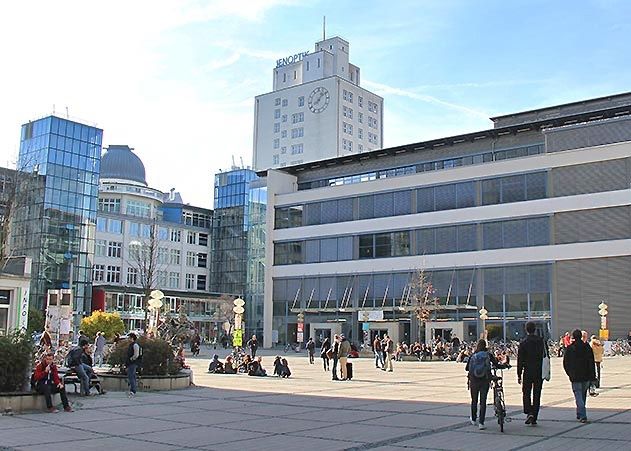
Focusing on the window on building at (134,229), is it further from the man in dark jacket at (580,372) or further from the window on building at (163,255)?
the man in dark jacket at (580,372)

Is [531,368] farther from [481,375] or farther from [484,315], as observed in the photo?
[484,315]

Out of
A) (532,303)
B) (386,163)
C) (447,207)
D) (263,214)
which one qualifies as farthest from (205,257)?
(532,303)

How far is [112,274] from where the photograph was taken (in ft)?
309

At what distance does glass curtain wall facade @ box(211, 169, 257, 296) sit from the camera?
102m

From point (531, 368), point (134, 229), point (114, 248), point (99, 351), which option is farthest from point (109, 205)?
point (531, 368)

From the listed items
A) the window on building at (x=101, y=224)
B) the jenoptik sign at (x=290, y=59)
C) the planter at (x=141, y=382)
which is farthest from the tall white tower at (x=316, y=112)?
the planter at (x=141, y=382)

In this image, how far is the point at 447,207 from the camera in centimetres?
6278

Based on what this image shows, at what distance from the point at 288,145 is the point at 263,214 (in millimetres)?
40792

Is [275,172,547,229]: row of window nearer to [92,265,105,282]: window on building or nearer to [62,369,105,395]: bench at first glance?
[92,265,105,282]: window on building

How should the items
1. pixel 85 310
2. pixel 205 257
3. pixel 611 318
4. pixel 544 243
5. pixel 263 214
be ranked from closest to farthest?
pixel 611 318
pixel 544 243
pixel 85 310
pixel 263 214
pixel 205 257

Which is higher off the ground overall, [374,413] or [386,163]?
[386,163]

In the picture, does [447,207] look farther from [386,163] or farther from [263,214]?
[263,214]

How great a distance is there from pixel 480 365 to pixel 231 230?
91.2m

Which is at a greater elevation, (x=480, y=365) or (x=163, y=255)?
(x=163, y=255)
